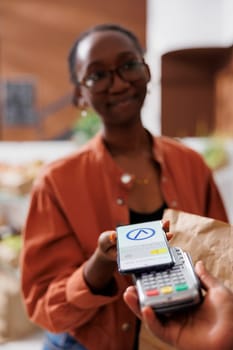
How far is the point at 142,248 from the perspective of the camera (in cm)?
43

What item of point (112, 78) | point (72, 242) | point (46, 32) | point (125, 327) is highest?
point (46, 32)

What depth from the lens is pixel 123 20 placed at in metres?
3.94

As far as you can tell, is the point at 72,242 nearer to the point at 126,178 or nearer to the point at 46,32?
the point at 126,178

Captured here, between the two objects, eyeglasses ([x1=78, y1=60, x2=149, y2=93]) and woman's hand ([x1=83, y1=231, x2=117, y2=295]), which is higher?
eyeglasses ([x1=78, y1=60, x2=149, y2=93])

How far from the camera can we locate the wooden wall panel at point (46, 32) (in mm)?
3947

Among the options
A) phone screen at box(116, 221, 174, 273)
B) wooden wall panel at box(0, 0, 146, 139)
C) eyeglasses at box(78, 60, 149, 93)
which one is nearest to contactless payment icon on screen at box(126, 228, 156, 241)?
phone screen at box(116, 221, 174, 273)

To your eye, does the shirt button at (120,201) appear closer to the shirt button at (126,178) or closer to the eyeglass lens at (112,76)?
the shirt button at (126,178)

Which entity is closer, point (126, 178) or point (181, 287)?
point (181, 287)

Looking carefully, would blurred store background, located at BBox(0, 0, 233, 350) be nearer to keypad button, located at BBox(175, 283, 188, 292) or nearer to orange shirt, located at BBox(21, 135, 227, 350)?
orange shirt, located at BBox(21, 135, 227, 350)

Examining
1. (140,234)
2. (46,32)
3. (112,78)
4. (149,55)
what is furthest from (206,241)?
(46,32)

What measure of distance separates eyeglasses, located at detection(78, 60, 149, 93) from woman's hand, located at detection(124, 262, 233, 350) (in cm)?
33

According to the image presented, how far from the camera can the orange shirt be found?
2.04 ft

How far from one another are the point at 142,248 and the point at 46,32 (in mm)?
3862

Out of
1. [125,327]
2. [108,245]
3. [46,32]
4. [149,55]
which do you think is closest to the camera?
[108,245]
